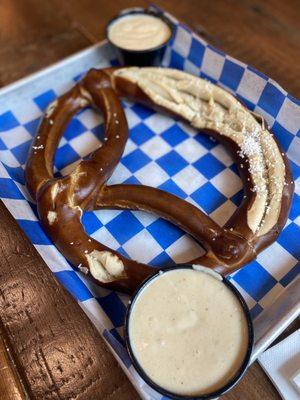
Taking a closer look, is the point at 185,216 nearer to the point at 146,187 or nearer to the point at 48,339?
the point at 146,187

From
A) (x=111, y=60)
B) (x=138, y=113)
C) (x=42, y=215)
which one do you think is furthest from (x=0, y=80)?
(x=42, y=215)

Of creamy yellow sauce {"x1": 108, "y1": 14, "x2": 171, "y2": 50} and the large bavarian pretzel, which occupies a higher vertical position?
creamy yellow sauce {"x1": 108, "y1": 14, "x2": 171, "y2": 50}

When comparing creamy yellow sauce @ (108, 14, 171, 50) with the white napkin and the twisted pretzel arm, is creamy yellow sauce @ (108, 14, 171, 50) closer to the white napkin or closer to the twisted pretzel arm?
the twisted pretzel arm

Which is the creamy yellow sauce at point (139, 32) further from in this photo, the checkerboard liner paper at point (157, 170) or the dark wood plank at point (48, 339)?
the dark wood plank at point (48, 339)

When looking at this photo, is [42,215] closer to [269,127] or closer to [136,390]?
[136,390]

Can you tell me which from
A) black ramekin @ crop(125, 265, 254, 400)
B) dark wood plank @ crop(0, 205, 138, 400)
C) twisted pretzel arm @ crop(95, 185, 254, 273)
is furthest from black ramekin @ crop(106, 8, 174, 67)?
black ramekin @ crop(125, 265, 254, 400)

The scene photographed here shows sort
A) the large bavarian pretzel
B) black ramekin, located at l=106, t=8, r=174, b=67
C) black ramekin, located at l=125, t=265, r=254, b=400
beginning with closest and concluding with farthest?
black ramekin, located at l=125, t=265, r=254, b=400
the large bavarian pretzel
black ramekin, located at l=106, t=8, r=174, b=67

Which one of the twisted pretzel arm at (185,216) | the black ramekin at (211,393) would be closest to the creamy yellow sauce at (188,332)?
the black ramekin at (211,393)
